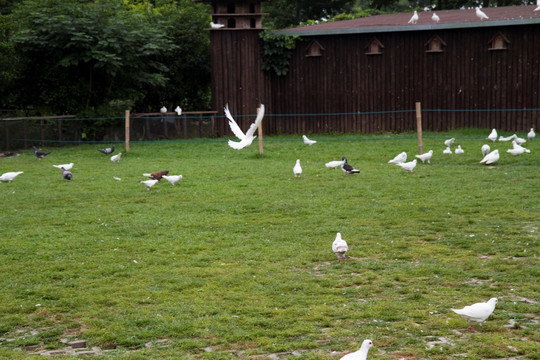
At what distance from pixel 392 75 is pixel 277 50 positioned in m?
4.36

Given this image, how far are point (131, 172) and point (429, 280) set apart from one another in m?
11.1

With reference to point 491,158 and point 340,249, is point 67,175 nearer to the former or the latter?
point 340,249

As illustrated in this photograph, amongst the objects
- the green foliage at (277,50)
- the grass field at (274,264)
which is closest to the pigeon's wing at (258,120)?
the grass field at (274,264)

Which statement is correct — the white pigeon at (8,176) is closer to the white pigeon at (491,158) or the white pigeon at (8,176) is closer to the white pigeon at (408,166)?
the white pigeon at (408,166)

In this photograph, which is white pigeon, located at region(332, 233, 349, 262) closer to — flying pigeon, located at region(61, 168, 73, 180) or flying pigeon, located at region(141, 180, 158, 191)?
flying pigeon, located at region(141, 180, 158, 191)

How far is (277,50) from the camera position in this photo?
25.9m

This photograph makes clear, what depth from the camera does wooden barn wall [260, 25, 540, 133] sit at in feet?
76.2

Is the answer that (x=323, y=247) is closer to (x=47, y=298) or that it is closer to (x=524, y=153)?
(x=47, y=298)

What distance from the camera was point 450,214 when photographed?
1142cm

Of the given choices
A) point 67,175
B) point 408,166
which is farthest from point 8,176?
point 408,166

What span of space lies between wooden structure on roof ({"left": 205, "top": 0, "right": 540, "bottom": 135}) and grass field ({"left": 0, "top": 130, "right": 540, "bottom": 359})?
7866 millimetres

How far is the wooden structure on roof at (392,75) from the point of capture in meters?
23.2

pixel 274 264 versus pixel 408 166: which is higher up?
pixel 408 166

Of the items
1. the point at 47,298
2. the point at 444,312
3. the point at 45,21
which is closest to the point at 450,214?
the point at 444,312
